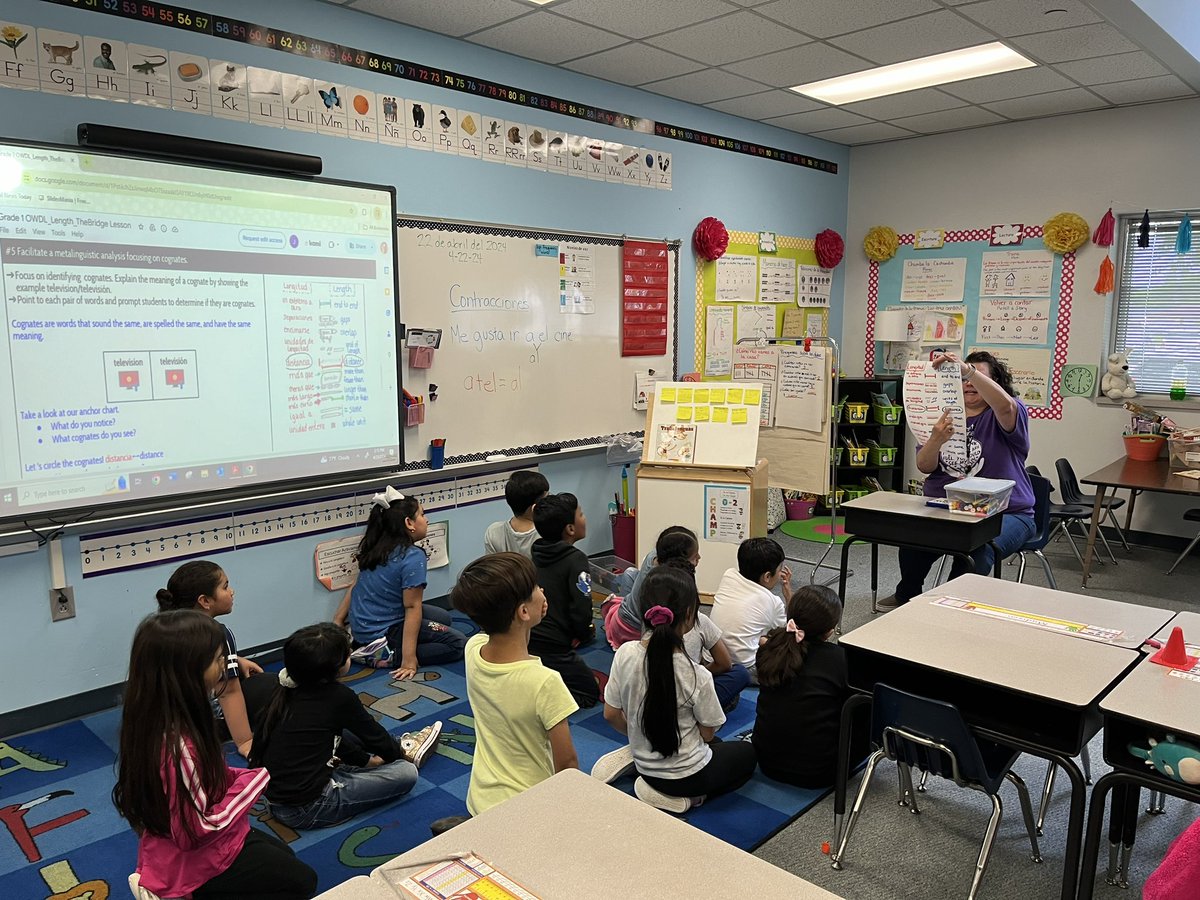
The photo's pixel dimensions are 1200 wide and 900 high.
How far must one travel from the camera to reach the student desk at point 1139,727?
177 cm

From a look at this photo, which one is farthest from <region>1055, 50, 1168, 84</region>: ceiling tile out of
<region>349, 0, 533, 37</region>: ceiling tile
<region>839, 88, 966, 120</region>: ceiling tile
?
<region>349, 0, 533, 37</region>: ceiling tile

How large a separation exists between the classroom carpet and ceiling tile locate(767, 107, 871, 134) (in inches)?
168

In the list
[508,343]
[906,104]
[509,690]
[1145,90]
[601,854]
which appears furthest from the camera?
[906,104]

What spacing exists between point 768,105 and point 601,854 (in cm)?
530

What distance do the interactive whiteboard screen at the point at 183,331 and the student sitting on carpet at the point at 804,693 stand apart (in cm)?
220

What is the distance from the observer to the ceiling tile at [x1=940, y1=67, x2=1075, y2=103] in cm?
489

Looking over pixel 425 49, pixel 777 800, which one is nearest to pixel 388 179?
pixel 425 49

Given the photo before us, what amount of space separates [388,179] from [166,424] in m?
1.54

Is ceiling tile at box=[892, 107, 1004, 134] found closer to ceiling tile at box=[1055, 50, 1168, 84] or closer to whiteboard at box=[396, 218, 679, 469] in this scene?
ceiling tile at box=[1055, 50, 1168, 84]

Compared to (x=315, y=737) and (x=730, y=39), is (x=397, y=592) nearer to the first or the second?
(x=315, y=737)

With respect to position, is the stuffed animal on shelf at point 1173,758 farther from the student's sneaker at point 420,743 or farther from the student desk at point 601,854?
the student's sneaker at point 420,743

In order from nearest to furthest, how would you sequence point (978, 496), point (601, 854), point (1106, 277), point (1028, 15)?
1. point (601, 854)
2. point (978, 496)
3. point (1028, 15)
4. point (1106, 277)

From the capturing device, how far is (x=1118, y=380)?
578cm

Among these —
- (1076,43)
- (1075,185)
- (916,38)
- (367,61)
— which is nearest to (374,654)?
(367,61)
